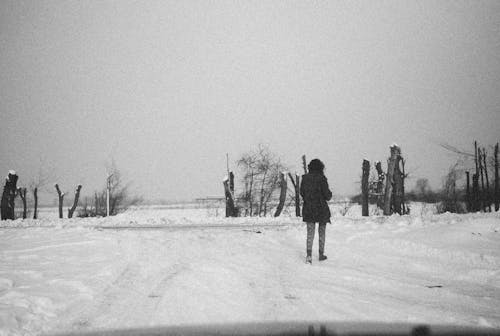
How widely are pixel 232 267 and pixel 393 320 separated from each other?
3.02 meters

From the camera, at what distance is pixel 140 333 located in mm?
3350

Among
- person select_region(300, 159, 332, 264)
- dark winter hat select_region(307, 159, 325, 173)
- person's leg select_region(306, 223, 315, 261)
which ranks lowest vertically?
person's leg select_region(306, 223, 315, 261)

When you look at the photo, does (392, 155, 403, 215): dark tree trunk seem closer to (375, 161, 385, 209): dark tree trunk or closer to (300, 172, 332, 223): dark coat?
(375, 161, 385, 209): dark tree trunk

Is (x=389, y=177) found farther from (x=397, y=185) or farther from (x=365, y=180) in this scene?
(x=397, y=185)

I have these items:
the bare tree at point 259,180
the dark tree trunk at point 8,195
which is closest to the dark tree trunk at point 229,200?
the bare tree at point 259,180

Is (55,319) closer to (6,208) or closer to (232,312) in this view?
(232,312)

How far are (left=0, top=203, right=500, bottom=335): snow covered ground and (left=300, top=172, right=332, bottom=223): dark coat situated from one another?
35.6 inches

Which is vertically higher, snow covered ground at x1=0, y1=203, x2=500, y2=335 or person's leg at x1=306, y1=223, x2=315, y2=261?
person's leg at x1=306, y1=223, x2=315, y2=261

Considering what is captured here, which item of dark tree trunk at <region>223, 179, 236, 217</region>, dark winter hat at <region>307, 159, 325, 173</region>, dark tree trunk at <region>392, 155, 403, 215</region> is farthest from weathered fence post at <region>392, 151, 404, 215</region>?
dark winter hat at <region>307, 159, 325, 173</region>

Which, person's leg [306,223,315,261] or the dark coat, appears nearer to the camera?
person's leg [306,223,315,261]

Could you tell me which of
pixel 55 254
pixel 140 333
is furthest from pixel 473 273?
pixel 55 254

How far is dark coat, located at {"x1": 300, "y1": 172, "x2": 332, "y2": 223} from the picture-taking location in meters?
7.17

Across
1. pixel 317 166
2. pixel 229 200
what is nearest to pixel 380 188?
pixel 229 200

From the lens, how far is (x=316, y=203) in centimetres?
723
